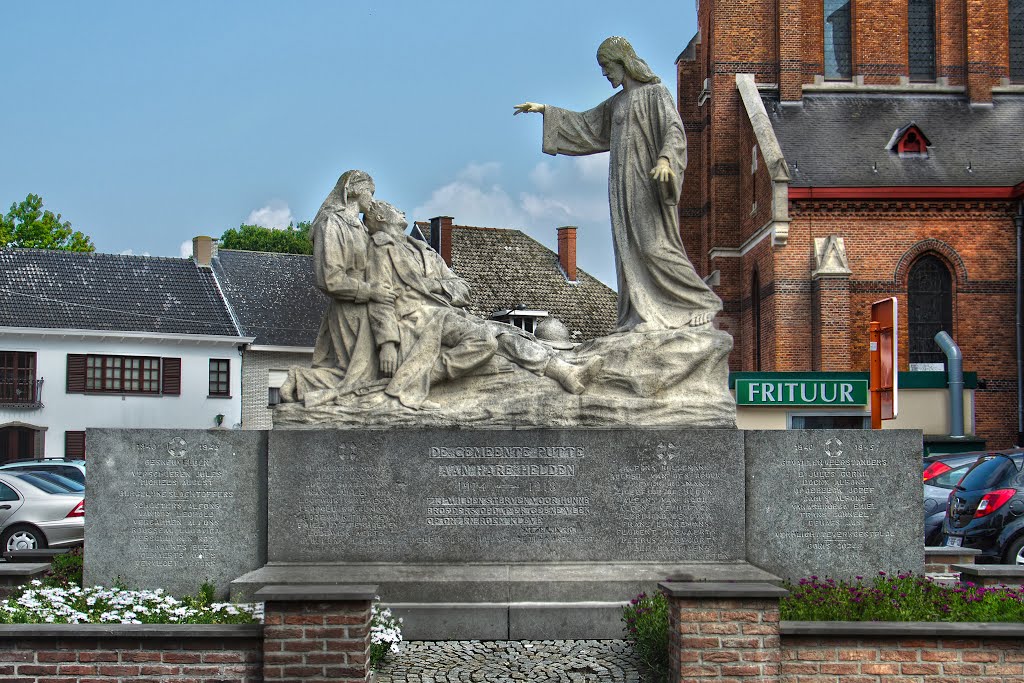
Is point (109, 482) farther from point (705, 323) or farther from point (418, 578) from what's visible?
point (705, 323)

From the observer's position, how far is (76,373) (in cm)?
3884

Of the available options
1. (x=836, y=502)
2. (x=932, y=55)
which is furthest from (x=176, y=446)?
(x=932, y=55)

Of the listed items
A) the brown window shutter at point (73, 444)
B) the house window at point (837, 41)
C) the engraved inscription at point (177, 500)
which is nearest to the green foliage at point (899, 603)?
the engraved inscription at point (177, 500)

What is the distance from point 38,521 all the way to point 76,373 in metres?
24.1

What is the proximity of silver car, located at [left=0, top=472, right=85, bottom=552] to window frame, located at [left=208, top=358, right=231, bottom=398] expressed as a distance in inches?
969

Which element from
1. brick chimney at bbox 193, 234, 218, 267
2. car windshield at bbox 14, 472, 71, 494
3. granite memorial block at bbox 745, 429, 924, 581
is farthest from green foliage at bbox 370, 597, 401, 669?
brick chimney at bbox 193, 234, 218, 267

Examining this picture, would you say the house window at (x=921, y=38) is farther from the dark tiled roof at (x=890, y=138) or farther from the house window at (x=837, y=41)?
the house window at (x=837, y=41)

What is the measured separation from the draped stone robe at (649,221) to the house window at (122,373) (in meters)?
31.9

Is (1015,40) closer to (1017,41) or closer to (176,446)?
(1017,41)

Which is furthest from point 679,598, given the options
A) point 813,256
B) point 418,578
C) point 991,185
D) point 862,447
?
point 991,185

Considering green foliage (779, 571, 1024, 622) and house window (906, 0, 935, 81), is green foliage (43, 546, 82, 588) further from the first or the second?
house window (906, 0, 935, 81)

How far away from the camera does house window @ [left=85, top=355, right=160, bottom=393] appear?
3912 centimetres

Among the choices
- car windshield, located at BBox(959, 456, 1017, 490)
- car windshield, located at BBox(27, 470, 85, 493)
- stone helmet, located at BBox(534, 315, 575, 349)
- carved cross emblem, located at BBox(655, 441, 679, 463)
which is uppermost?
stone helmet, located at BBox(534, 315, 575, 349)

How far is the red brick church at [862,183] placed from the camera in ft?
106
